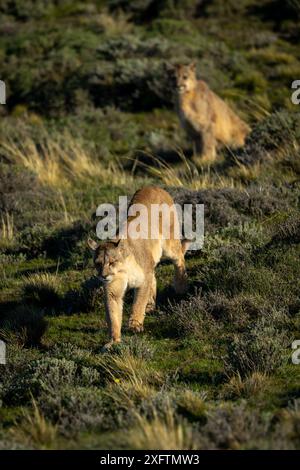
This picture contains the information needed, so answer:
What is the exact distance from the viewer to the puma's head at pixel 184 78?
1692cm

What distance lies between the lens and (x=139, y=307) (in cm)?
833

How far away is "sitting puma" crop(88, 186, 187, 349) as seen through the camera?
7910 mm

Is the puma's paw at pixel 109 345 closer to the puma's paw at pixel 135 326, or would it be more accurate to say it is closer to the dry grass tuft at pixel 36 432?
the puma's paw at pixel 135 326

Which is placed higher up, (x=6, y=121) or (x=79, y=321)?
(x=6, y=121)

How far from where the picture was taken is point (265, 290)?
8664mm

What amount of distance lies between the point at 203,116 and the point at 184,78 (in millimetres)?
992

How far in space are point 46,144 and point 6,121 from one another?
8.29ft

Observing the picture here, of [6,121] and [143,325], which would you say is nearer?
[143,325]

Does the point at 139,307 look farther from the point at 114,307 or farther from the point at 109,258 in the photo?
the point at 109,258

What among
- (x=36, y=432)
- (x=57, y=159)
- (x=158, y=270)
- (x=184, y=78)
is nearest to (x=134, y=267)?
(x=158, y=270)

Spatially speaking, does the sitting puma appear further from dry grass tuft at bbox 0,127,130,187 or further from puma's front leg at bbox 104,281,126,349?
dry grass tuft at bbox 0,127,130,187

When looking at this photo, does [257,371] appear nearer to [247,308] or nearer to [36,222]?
[247,308]

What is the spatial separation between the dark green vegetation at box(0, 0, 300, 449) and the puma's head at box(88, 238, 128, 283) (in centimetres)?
74

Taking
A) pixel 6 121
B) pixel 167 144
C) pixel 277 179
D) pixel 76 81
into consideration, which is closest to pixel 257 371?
pixel 277 179
